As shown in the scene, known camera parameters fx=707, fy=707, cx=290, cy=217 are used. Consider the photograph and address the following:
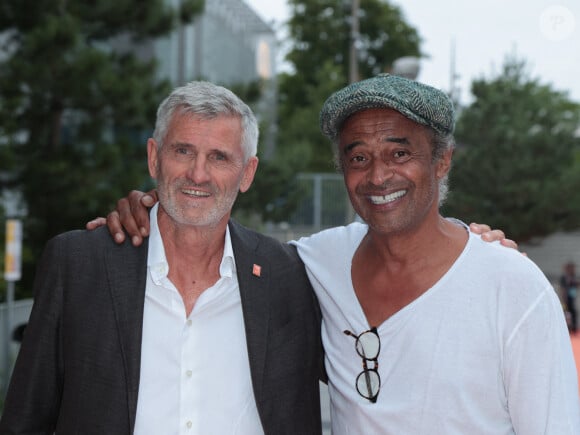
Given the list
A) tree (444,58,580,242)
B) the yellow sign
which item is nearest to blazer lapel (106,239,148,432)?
the yellow sign

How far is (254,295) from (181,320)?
302 mm

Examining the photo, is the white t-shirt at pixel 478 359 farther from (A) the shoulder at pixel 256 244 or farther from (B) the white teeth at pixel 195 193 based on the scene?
(B) the white teeth at pixel 195 193

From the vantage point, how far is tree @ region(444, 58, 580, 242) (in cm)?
2067

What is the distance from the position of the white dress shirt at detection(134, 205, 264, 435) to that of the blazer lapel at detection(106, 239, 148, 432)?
7 cm

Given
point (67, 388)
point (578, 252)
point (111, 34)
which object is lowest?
point (578, 252)

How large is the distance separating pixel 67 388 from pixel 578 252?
943 inches

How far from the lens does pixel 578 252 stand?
78.6ft

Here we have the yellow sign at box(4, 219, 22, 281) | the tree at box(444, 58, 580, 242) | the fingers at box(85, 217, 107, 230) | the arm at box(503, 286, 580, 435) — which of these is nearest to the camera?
the arm at box(503, 286, 580, 435)

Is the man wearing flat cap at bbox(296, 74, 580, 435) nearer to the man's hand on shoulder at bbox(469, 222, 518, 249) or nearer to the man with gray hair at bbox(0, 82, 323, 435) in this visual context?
the man's hand on shoulder at bbox(469, 222, 518, 249)

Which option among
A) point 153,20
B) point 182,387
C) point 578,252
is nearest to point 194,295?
point 182,387

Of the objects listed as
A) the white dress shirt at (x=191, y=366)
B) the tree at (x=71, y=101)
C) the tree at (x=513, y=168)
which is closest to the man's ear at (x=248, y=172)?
the white dress shirt at (x=191, y=366)

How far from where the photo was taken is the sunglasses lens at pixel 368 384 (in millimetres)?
2297

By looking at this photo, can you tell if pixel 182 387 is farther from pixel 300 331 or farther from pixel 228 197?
pixel 228 197

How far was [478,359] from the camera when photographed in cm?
216
